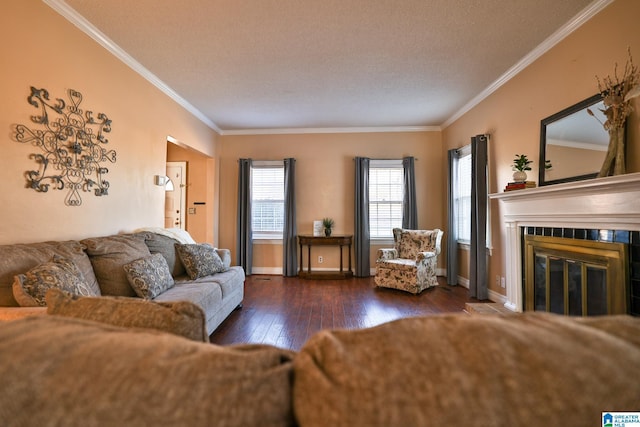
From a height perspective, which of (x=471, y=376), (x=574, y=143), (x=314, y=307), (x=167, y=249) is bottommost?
(x=314, y=307)

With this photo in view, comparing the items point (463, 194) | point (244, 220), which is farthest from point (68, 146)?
point (463, 194)

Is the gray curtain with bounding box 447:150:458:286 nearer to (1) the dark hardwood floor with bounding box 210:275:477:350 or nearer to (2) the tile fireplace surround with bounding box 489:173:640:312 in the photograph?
(1) the dark hardwood floor with bounding box 210:275:477:350

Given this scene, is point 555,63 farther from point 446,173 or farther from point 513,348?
point 513,348

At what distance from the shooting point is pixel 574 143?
2369mm

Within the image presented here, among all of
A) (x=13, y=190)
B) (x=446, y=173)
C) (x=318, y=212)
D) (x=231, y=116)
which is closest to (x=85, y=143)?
(x=13, y=190)

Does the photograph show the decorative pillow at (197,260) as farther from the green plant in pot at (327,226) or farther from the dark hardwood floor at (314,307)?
the green plant in pot at (327,226)

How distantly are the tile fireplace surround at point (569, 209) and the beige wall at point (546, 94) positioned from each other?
0.36 meters

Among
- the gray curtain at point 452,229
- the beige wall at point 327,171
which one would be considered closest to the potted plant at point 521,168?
the gray curtain at point 452,229

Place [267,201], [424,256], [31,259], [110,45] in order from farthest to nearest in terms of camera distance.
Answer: [267,201] < [424,256] < [110,45] < [31,259]

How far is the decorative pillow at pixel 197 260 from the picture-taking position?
9.34 feet

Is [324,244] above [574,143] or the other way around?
the other way around

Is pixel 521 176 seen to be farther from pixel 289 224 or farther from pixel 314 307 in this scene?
pixel 289 224

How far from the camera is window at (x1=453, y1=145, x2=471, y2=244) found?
4.23 meters

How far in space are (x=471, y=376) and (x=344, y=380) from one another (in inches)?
7.3
